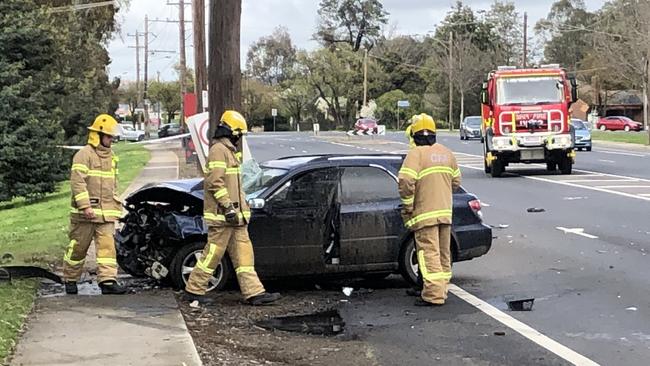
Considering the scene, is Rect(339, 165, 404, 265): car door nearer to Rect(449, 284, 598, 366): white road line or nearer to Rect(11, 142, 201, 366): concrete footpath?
Rect(449, 284, 598, 366): white road line

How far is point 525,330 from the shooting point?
25.5 feet

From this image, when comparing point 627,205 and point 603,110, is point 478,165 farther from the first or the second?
point 603,110

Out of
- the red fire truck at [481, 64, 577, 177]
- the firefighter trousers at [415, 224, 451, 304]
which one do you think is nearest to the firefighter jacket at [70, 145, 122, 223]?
the firefighter trousers at [415, 224, 451, 304]

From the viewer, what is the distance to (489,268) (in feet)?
36.3

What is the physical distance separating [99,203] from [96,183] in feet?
0.67

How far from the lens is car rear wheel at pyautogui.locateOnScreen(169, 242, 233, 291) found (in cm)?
936

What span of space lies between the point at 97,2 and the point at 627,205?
109 ft

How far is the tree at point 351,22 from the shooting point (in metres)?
109

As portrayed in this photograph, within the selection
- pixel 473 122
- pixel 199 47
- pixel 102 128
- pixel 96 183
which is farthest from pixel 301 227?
pixel 473 122

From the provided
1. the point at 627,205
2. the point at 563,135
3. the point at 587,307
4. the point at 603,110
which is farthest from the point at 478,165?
the point at 603,110

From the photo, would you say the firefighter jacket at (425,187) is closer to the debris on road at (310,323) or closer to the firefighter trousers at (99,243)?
the debris on road at (310,323)

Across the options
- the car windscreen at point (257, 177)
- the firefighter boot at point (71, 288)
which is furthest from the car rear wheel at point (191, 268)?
the firefighter boot at point (71, 288)

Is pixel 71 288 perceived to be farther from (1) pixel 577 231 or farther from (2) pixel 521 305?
(1) pixel 577 231

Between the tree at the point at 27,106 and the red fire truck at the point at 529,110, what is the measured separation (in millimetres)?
12311
